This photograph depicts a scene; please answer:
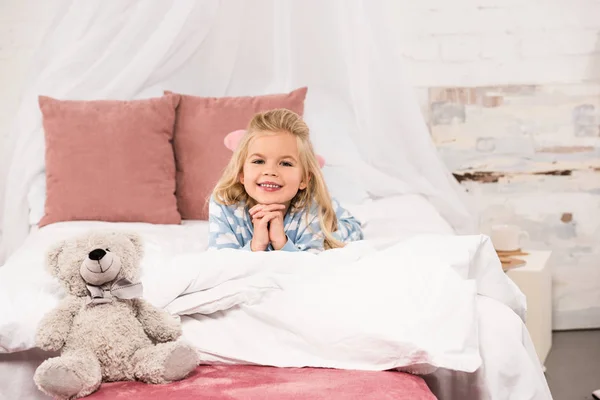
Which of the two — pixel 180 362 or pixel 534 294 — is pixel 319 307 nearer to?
pixel 180 362

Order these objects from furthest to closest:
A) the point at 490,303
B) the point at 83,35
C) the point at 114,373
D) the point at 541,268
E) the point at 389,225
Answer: the point at 83,35, the point at 541,268, the point at 389,225, the point at 490,303, the point at 114,373

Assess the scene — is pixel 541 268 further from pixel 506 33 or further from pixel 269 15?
pixel 269 15

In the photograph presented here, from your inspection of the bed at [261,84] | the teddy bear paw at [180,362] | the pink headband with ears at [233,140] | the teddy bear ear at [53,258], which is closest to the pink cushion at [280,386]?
the teddy bear paw at [180,362]

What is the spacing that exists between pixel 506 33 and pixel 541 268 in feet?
3.34

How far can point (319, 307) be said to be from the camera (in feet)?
5.49

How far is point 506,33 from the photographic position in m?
3.44

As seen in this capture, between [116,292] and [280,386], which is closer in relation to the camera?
[280,386]

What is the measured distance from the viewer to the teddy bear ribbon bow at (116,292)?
1.64 metres

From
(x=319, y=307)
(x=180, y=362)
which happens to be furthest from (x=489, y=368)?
(x=180, y=362)

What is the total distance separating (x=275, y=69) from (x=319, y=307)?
177 cm

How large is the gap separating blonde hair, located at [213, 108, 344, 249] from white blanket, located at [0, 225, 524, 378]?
1.44 feet

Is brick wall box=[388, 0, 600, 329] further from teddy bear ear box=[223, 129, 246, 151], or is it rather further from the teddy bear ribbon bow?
the teddy bear ribbon bow

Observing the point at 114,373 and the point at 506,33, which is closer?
the point at 114,373

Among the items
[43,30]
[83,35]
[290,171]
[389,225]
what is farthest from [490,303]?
[43,30]
